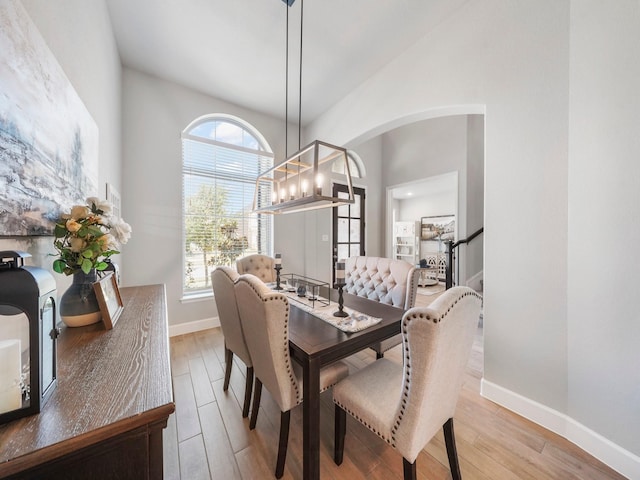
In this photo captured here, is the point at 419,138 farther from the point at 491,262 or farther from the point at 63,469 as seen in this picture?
the point at 63,469

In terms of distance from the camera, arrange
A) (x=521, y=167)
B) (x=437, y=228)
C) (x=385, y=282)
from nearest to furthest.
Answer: (x=521, y=167), (x=385, y=282), (x=437, y=228)

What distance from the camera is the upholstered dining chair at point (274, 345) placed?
45.4 inches

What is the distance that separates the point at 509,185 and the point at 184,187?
11.1 ft

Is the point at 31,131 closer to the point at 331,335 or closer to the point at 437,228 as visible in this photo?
the point at 331,335

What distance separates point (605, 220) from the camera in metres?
1.36

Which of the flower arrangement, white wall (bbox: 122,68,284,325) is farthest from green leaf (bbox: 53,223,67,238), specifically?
white wall (bbox: 122,68,284,325)

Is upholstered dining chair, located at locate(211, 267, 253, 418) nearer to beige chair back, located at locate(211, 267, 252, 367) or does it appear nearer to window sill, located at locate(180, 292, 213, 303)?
beige chair back, located at locate(211, 267, 252, 367)

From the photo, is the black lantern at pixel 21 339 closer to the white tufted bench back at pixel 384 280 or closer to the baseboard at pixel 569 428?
the white tufted bench back at pixel 384 280

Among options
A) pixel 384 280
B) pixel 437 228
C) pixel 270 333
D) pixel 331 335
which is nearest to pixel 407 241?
pixel 437 228

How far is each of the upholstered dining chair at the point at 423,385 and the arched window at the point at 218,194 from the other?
2.65m

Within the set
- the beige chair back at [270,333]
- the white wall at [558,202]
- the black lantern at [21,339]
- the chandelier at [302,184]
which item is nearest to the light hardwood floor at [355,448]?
the white wall at [558,202]

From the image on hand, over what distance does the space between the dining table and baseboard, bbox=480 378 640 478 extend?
106 cm

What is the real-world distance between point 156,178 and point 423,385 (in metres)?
3.30

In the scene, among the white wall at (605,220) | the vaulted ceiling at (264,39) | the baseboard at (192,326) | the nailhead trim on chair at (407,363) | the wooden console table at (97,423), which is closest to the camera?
the wooden console table at (97,423)
